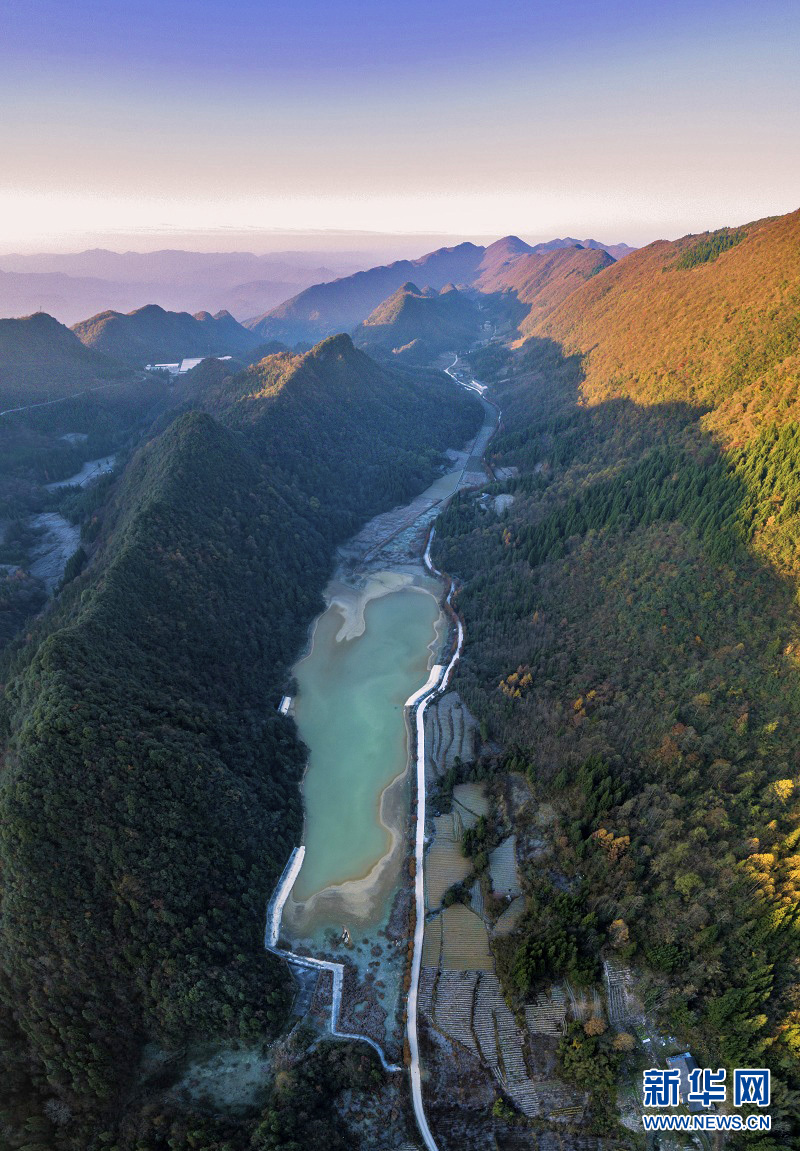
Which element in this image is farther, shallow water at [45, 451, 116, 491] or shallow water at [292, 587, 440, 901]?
shallow water at [45, 451, 116, 491]

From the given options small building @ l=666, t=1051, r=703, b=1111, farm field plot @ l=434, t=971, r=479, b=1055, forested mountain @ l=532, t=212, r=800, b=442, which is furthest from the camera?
forested mountain @ l=532, t=212, r=800, b=442

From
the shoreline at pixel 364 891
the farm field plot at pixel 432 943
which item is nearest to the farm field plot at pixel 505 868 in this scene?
the farm field plot at pixel 432 943

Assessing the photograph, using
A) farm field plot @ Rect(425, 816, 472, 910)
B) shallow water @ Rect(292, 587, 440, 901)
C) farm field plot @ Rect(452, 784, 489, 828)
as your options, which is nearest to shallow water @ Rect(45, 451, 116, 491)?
shallow water @ Rect(292, 587, 440, 901)

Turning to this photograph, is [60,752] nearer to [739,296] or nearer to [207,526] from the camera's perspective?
[207,526]

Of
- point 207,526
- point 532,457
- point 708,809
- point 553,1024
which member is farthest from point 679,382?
point 553,1024

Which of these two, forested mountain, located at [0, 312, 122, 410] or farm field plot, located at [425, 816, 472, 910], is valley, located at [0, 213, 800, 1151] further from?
forested mountain, located at [0, 312, 122, 410]

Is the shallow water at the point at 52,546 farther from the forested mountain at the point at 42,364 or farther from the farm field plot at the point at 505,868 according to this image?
the farm field plot at the point at 505,868
